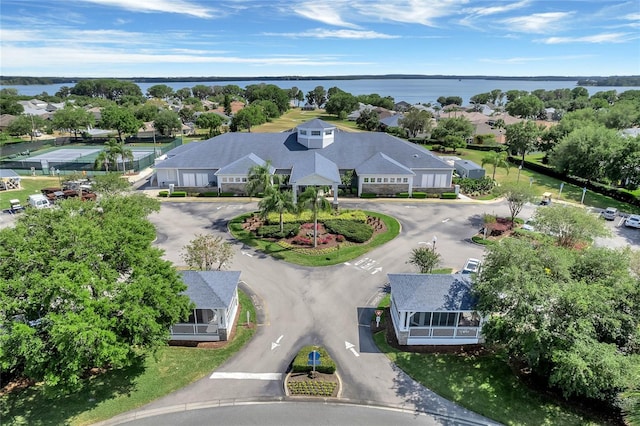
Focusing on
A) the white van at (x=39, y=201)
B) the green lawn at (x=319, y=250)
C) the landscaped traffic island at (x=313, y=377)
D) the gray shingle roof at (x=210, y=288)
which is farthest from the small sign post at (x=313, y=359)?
the white van at (x=39, y=201)

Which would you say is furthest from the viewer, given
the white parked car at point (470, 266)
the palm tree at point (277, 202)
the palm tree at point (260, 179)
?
the palm tree at point (260, 179)

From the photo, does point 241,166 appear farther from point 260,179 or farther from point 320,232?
point 320,232

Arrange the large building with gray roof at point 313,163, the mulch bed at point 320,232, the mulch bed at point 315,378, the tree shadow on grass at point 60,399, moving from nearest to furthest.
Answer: the tree shadow on grass at point 60,399, the mulch bed at point 315,378, the mulch bed at point 320,232, the large building with gray roof at point 313,163

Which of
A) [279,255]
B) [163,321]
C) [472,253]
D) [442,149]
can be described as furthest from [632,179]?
[163,321]

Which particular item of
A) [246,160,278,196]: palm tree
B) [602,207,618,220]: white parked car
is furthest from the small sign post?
[602,207,618,220]: white parked car

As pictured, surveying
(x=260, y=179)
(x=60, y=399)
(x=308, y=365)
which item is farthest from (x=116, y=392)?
(x=260, y=179)

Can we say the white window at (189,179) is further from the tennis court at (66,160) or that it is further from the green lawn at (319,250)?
the green lawn at (319,250)

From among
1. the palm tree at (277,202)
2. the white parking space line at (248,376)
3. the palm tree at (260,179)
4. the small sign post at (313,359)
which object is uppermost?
the palm tree at (260,179)
